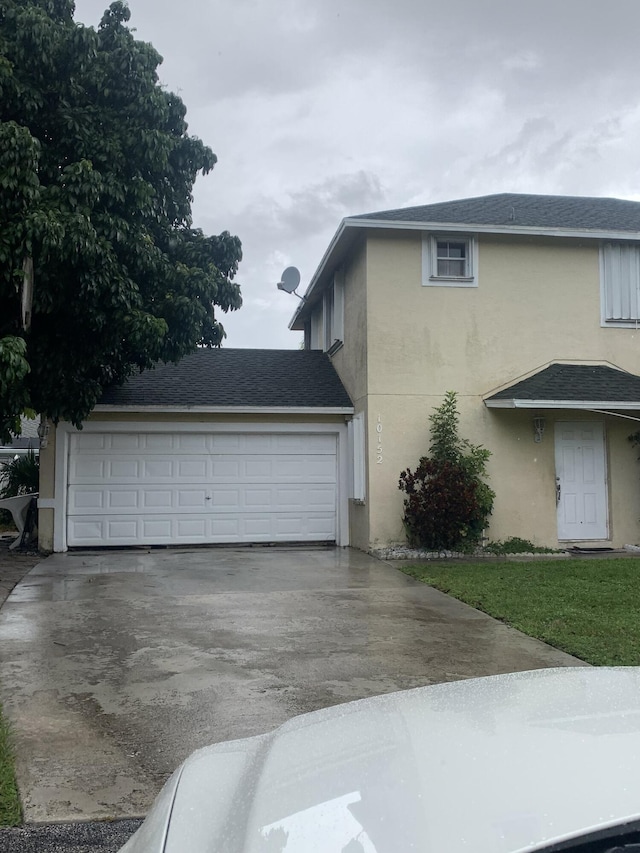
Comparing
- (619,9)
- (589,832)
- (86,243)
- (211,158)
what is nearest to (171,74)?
(211,158)

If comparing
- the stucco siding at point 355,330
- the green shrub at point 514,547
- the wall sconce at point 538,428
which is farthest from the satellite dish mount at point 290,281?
the green shrub at point 514,547

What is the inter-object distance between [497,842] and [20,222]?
8827 millimetres

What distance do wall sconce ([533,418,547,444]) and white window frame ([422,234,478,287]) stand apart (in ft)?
8.67

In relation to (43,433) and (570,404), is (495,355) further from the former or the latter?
(43,433)

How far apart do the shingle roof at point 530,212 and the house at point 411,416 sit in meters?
0.08

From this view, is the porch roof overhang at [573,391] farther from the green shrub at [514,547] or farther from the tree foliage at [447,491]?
the green shrub at [514,547]

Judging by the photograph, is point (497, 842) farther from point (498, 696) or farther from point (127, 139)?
point (127, 139)

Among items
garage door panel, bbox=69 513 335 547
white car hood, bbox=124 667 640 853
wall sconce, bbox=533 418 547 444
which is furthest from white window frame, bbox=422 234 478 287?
white car hood, bbox=124 667 640 853

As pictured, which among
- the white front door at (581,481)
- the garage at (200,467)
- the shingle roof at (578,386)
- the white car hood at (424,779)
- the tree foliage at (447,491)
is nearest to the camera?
the white car hood at (424,779)

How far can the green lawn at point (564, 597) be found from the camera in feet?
20.7

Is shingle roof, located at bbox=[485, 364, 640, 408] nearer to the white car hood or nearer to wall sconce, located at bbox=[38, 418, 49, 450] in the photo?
wall sconce, located at bbox=[38, 418, 49, 450]

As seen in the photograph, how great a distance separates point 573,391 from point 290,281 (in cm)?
772

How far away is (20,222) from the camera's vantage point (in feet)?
28.5

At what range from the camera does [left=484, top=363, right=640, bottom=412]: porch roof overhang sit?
12.4 m
